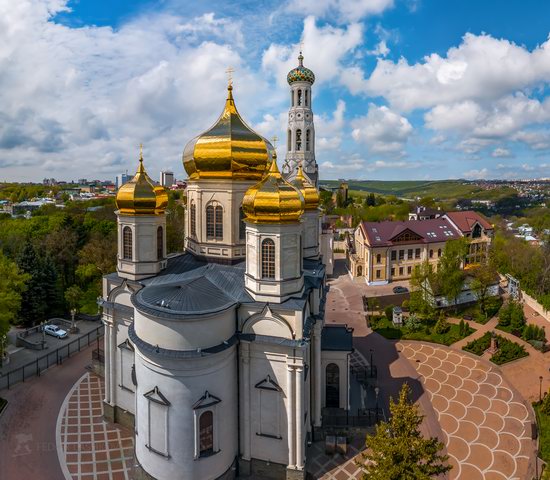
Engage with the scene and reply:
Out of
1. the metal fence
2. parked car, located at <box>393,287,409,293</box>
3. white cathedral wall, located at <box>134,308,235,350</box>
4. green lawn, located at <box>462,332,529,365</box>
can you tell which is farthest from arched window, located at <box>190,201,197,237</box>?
parked car, located at <box>393,287,409,293</box>

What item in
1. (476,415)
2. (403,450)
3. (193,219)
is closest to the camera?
(403,450)

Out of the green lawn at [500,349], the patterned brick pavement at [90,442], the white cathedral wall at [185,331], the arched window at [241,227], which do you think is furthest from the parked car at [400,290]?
the white cathedral wall at [185,331]

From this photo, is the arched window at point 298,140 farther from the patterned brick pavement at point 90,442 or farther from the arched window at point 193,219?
the patterned brick pavement at point 90,442

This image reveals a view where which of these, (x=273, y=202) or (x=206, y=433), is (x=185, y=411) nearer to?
(x=206, y=433)

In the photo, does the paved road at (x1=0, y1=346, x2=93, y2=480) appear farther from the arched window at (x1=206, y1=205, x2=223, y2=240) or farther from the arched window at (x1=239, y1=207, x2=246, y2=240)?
the arched window at (x1=239, y1=207, x2=246, y2=240)

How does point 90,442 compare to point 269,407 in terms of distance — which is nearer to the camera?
point 269,407

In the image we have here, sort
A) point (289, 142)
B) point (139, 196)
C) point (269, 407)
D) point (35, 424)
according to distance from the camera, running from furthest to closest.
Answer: point (289, 142) → point (35, 424) → point (139, 196) → point (269, 407)

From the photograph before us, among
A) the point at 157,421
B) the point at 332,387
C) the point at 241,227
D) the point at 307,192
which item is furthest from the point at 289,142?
the point at 157,421
